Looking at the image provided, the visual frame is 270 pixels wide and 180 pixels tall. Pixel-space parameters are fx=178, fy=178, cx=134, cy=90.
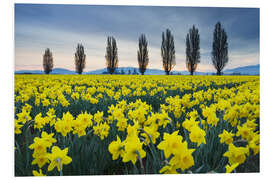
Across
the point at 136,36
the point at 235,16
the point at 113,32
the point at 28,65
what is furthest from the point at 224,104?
the point at 28,65

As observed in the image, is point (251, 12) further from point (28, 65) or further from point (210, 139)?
point (28, 65)

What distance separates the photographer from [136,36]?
292 cm

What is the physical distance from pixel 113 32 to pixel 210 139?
214 centimetres

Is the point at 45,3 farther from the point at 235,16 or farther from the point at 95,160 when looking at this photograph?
the point at 235,16

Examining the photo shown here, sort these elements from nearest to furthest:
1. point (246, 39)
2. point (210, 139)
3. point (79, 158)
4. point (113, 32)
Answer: point (79, 158), point (210, 139), point (246, 39), point (113, 32)

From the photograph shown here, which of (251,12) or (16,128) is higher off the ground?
(251,12)

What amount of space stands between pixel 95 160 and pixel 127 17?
6.86 feet

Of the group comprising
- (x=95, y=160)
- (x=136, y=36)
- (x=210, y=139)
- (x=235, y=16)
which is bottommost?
(x=95, y=160)

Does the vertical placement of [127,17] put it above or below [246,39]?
above
